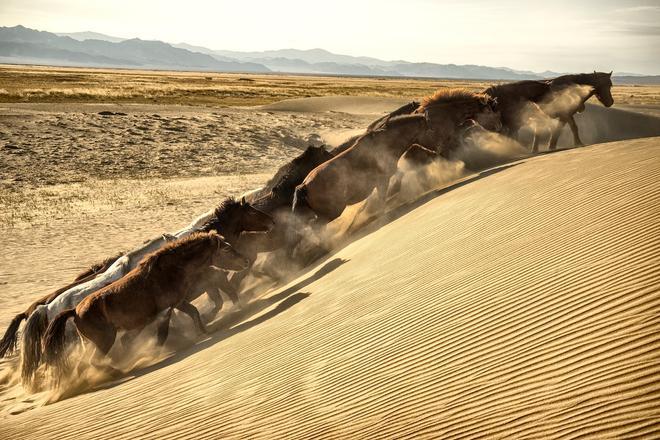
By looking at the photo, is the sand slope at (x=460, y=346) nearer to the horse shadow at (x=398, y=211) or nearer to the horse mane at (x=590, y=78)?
the horse shadow at (x=398, y=211)

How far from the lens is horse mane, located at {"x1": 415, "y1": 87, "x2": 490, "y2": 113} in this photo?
13359 millimetres

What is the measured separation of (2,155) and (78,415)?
1988 centimetres

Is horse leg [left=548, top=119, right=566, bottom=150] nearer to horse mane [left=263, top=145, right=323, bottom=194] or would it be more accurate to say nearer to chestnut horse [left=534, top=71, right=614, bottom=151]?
chestnut horse [left=534, top=71, right=614, bottom=151]

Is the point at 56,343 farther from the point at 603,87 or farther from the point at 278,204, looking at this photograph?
the point at 603,87

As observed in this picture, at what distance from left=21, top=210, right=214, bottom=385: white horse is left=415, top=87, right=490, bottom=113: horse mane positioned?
691 cm

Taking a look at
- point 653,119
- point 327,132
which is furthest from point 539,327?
point 327,132

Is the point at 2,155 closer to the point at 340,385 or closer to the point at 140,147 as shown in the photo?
the point at 140,147

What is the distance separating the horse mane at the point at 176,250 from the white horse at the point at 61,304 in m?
0.98

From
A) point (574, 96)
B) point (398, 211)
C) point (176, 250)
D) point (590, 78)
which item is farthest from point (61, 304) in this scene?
point (590, 78)

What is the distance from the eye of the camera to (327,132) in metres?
34.1

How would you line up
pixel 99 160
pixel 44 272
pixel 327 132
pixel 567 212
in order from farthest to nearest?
pixel 327 132
pixel 99 160
pixel 44 272
pixel 567 212

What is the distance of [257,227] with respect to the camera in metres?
9.52

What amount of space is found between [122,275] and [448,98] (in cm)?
857

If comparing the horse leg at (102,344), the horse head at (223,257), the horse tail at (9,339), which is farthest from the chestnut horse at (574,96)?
the horse tail at (9,339)
